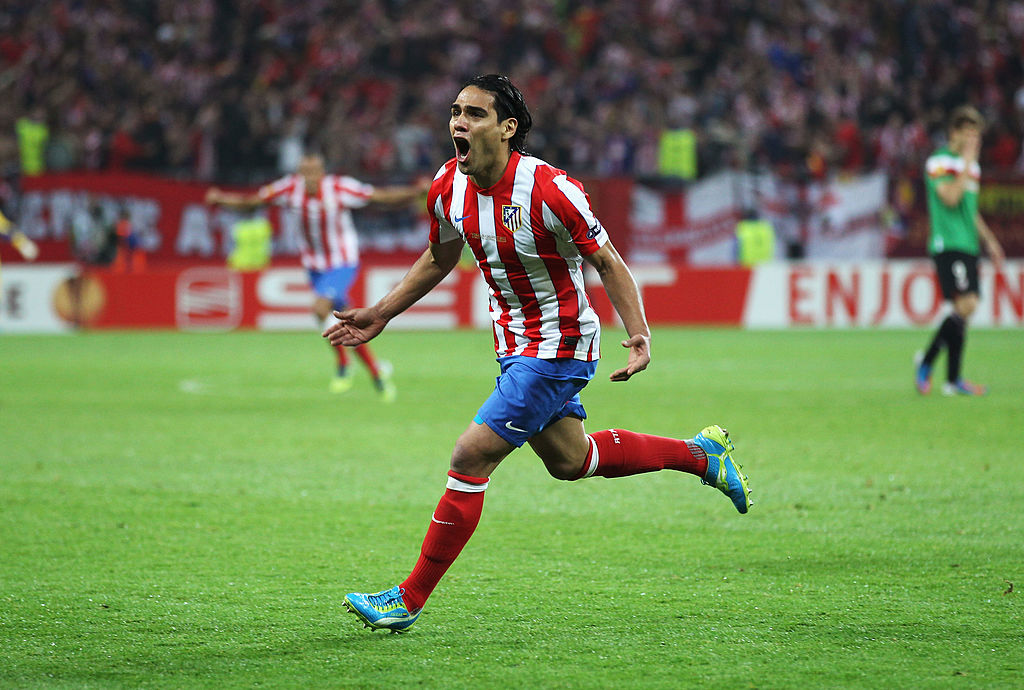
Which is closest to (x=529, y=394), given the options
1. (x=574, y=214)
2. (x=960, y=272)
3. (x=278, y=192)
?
(x=574, y=214)

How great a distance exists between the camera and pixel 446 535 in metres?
4.28

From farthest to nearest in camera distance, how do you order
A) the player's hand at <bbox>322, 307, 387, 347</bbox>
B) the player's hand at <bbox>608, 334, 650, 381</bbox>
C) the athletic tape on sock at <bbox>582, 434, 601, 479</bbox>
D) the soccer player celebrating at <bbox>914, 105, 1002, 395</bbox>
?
the soccer player celebrating at <bbox>914, 105, 1002, 395</bbox>, the athletic tape on sock at <bbox>582, 434, 601, 479</bbox>, the player's hand at <bbox>322, 307, 387, 347</bbox>, the player's hand at <bbox>608, 334, 650, 381</bbox>

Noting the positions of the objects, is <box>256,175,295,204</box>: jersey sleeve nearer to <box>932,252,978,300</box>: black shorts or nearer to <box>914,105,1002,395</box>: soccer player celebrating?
<box>914,105,1002,395</box>: soccer player celebrating

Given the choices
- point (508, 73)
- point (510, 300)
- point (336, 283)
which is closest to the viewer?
point (510, 300)

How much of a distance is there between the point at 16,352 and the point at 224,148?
7.23 m

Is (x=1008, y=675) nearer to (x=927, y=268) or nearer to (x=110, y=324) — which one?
(x=927, y=268)

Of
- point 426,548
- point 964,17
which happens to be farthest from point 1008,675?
point 964,17

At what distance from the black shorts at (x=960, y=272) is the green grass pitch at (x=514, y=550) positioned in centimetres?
97

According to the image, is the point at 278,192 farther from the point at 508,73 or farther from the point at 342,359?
the point at 508,73

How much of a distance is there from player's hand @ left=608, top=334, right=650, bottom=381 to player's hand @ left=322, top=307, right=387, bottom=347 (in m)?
0.99

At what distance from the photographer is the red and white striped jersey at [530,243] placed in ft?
14.1

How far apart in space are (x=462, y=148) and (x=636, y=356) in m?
0.90

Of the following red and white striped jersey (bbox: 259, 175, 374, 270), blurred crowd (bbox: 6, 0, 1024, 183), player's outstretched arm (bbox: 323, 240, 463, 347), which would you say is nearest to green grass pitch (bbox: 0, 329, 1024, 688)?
player's outstretched arm (bbox: 323, 240, 463, 347)

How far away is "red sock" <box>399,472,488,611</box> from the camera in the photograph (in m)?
4.23
